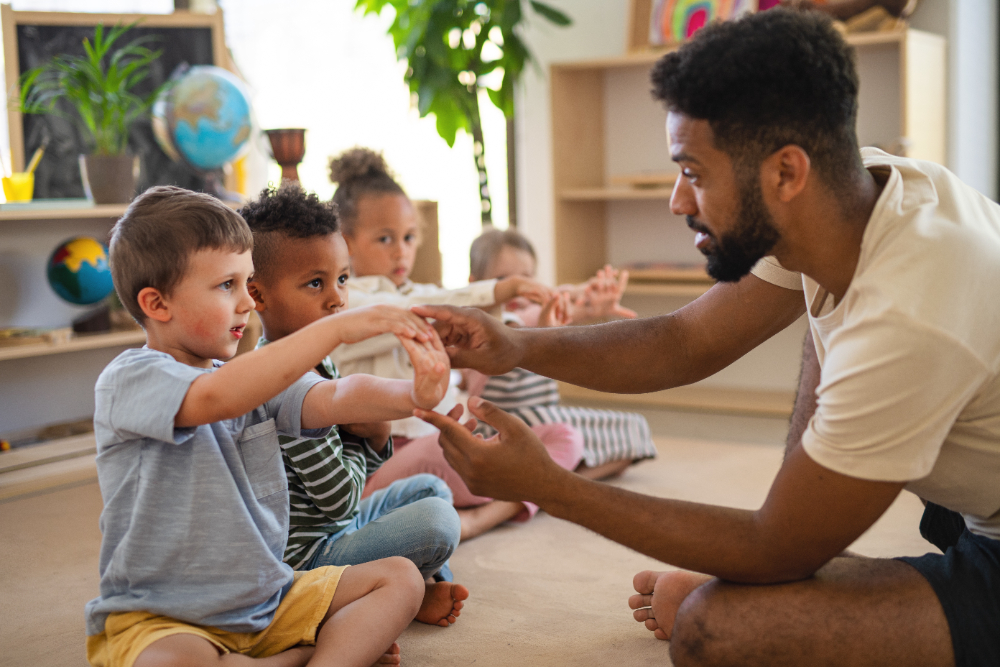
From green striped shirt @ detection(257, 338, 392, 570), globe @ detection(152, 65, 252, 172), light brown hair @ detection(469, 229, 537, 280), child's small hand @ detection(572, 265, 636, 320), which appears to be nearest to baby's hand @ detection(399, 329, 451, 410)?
green striped shirt @ detection(257, 338, 392, 570)

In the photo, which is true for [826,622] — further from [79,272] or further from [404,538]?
[79,272]

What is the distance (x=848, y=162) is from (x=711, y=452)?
1.70 m

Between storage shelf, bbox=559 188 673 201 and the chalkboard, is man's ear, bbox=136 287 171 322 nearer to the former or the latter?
the chalkboard

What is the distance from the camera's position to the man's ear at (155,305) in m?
1.25

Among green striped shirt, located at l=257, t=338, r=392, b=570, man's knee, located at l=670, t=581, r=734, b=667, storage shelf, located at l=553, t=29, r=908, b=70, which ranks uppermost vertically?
storage shelf, located at l=553, t=29, r=908, b=70

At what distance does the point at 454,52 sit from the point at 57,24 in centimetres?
142

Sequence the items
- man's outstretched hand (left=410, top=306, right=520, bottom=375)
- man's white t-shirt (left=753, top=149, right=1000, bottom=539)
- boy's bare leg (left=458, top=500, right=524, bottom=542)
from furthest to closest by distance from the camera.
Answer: boy's bare leg (left=458, top=500, right=524, bottom=542) → man's outstretched hand (left=410, top=306, right=520, bottom=375) → man's white t-shirt (left=753, top=149, right=1000, bottom=539)

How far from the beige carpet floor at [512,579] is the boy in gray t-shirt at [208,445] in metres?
0.28

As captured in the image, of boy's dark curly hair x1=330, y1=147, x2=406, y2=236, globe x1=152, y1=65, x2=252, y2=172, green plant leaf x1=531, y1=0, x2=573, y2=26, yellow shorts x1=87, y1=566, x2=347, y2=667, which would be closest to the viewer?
yellow shorts x1=87, y1=566, x2=347, y2=667

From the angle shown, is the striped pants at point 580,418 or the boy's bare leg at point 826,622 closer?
the boy's bare leg at point 826,622

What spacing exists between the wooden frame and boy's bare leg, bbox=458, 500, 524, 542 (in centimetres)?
207

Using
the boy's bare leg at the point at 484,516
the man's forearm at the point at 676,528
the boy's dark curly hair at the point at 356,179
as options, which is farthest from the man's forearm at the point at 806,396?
the boy's dark curly hair at the point at 356,179

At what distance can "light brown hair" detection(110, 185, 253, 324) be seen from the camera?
4.07ft

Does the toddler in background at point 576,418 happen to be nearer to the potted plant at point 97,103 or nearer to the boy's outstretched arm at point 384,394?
the boy's outstretched arm at point 384,394
